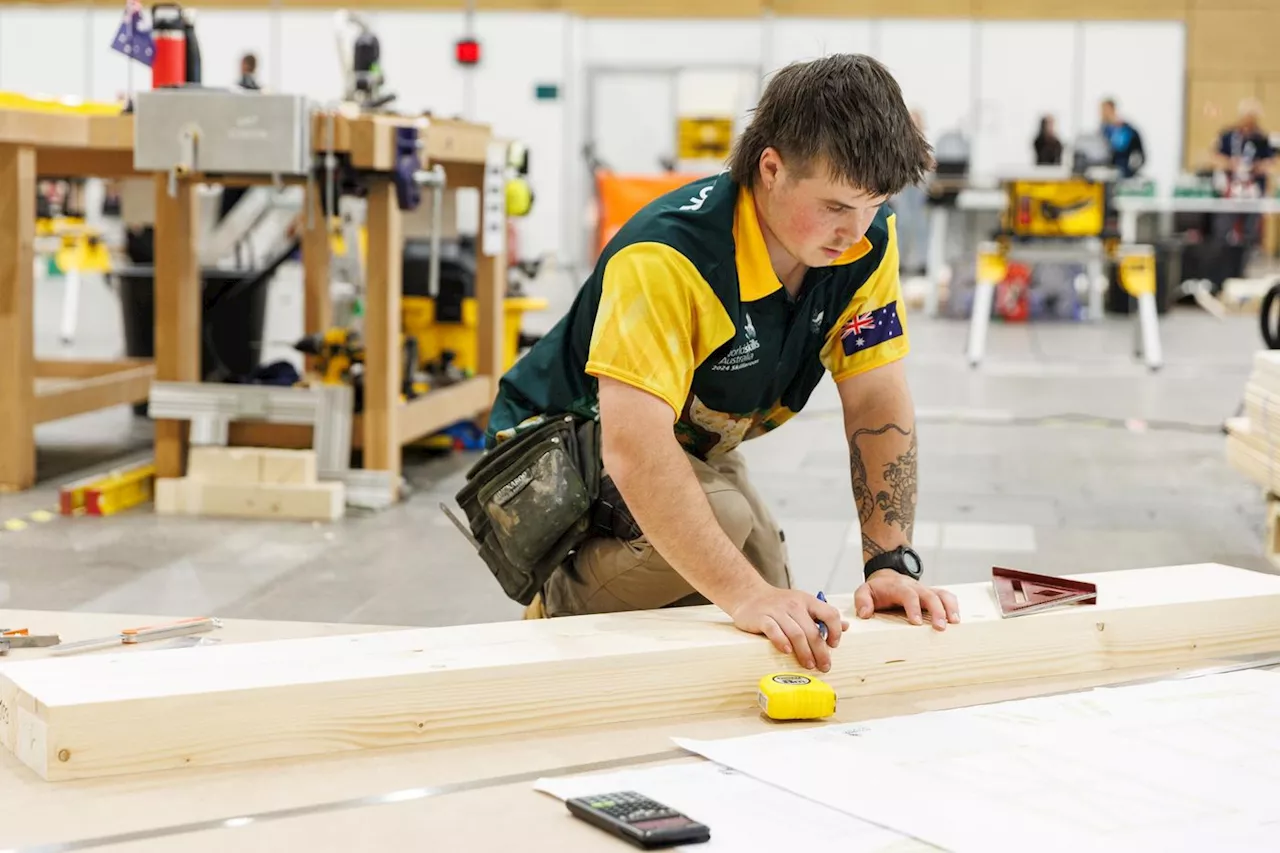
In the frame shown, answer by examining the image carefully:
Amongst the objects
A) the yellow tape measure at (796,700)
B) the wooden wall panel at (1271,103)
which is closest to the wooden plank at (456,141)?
the yellow tape measure at (796,700)

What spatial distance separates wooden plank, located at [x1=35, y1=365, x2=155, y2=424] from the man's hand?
3.44m

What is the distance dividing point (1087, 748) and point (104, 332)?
8960 mm

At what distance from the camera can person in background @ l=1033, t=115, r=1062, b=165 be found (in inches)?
517

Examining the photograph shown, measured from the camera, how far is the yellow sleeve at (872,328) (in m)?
2.20

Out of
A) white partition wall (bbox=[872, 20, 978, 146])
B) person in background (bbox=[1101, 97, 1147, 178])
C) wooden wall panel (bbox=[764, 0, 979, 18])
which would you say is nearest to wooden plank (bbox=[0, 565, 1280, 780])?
person in background (bbox=[1101, 97, 1147, 178])

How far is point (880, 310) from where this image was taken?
2209 mm

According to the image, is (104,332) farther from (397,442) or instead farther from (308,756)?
(308,756)

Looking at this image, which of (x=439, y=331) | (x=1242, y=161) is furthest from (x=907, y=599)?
(x=1242, y=161)

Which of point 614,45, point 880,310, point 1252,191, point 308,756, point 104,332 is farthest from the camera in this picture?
point 614,45

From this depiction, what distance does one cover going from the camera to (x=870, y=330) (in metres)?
2.20

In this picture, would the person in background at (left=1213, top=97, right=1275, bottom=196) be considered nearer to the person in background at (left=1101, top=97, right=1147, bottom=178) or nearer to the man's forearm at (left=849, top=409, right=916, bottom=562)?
the person in background at (left=1101, top=97, right=1147, bottom=178)

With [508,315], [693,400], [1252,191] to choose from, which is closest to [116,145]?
[508,315]

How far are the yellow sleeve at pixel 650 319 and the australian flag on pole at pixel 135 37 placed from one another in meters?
3.00

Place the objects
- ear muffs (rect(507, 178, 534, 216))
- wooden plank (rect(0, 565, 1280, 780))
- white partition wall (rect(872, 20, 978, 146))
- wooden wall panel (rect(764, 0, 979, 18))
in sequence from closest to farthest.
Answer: wooden plank (rect(0, 565, 1280, 780)), ear muffs (rect(507, 178, 534, 216)), white partition wall (rect(872, 20, 978, 146)), wooden wall panel (rect(764, 0, 979, 18))
